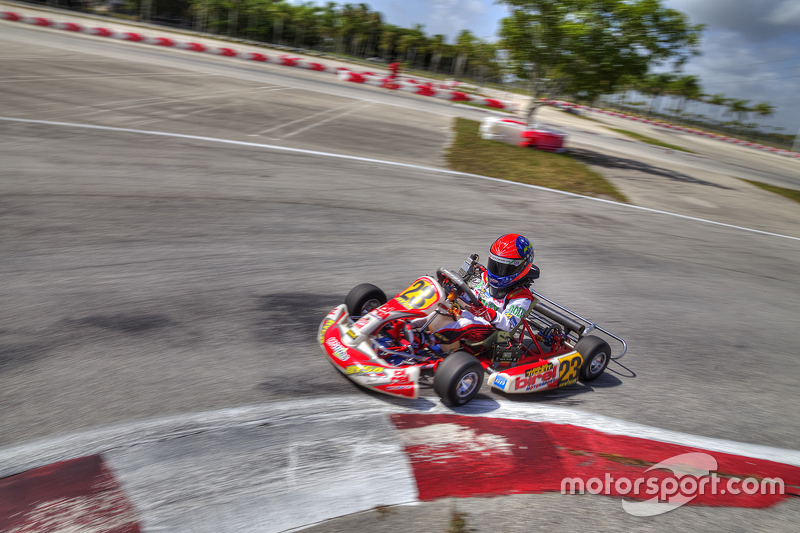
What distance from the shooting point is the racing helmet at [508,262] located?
4.84 meters

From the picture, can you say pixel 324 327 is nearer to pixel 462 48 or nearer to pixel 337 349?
pixel 337 349

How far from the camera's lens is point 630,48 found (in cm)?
1638

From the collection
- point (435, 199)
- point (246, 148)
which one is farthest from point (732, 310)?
point (246, 148)

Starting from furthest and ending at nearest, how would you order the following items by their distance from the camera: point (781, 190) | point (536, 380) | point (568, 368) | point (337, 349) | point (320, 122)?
point (781, 190) → point (320, 122) → point (568, 368) → point (536, 380) → point (337, 349)

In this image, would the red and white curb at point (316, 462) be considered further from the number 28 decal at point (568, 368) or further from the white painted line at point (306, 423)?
the number 28 decal at point (568, 368)

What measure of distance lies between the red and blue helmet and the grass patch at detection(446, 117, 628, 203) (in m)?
8.53

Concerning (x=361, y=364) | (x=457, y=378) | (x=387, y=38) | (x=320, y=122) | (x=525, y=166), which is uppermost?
(x=387, y=38)

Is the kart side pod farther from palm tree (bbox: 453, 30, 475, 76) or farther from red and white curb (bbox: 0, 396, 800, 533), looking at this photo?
palm tree (bbox: 453, 30, 475, 76)

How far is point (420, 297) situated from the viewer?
462 cm

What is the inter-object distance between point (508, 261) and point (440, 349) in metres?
1.00

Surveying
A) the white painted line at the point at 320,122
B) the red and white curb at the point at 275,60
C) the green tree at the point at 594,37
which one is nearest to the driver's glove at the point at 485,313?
the white painted line at the point at 320,122

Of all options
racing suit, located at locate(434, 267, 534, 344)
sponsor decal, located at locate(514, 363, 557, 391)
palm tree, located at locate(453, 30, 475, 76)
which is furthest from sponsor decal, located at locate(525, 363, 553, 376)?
palm tree, located at locate(453, 30, 475, 76)

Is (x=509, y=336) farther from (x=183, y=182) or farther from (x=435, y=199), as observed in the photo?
(x=183, y=182)

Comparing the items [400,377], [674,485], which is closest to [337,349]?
[400,377]
